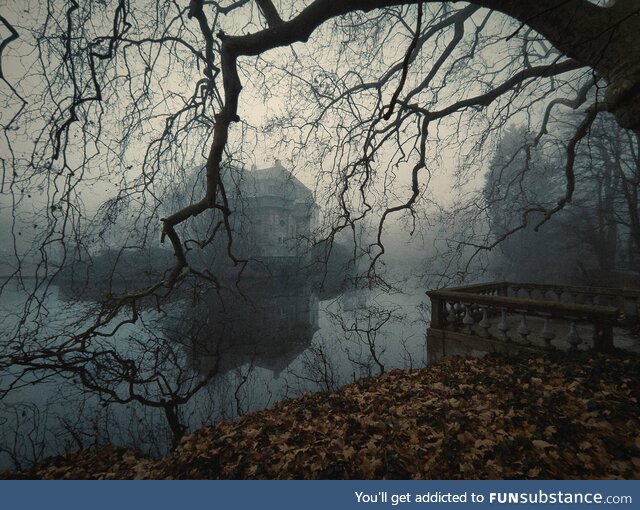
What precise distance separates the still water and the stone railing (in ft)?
7.67

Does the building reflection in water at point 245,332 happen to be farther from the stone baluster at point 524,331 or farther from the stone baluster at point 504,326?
the stone baluster at point 524,331

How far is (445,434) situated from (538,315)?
11.5 feet

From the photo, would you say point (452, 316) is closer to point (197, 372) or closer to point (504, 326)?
point (504, 326)

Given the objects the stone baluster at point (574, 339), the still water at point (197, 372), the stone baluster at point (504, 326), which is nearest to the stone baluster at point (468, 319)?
the stone baluster at point (504, 326)

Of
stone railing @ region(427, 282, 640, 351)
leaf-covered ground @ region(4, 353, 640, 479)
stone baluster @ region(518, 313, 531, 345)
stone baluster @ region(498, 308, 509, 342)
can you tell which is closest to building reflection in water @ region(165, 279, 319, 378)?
leaf-covered ground @ region(4, 353, 640, 479)

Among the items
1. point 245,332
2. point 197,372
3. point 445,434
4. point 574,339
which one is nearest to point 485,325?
point 574,339

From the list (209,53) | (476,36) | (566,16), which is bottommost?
(566,16)

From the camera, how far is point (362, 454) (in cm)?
287

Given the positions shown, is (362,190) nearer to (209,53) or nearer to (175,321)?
(209,53)

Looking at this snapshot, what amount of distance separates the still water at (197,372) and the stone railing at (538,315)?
7.67ft

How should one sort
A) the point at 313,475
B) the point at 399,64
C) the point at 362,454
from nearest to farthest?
the point at 313,475
the point at 362,454
the point at 399,64

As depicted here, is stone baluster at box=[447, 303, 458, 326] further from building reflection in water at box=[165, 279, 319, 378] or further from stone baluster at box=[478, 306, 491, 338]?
building reflection in water at box=[165, 279, 319, 378]
